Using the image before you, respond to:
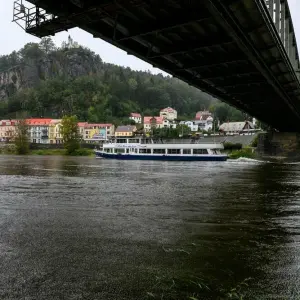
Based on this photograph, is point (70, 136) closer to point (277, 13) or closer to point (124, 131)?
point (124, 131)

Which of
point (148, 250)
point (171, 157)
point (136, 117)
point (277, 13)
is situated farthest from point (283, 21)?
point (136, 117)

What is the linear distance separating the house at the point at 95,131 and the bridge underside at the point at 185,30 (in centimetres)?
12354

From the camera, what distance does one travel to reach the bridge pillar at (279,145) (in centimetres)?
6862

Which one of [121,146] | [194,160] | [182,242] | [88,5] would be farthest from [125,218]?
[121,146]

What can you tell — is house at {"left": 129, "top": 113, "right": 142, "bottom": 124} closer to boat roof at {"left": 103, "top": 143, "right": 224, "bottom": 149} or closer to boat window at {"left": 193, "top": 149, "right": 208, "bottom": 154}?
boat roof at {"left": 103, "top": 143, "right": 224, "bottom": 149}

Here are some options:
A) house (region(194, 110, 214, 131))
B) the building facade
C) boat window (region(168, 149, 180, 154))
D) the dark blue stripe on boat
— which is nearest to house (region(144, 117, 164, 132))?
the building facade

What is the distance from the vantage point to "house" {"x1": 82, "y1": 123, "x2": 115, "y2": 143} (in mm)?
149000

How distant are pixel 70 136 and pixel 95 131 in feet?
170

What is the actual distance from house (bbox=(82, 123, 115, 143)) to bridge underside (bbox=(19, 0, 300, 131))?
124 meters

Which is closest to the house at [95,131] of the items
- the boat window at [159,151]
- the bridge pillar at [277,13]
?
the boat window at [159,151]

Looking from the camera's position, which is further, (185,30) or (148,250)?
(185,30)

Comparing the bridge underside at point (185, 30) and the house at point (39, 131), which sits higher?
the bridge underside at point (185, 30)

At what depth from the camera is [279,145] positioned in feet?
232

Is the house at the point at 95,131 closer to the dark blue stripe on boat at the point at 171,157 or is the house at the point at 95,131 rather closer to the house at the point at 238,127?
the house at the point at 238,127
